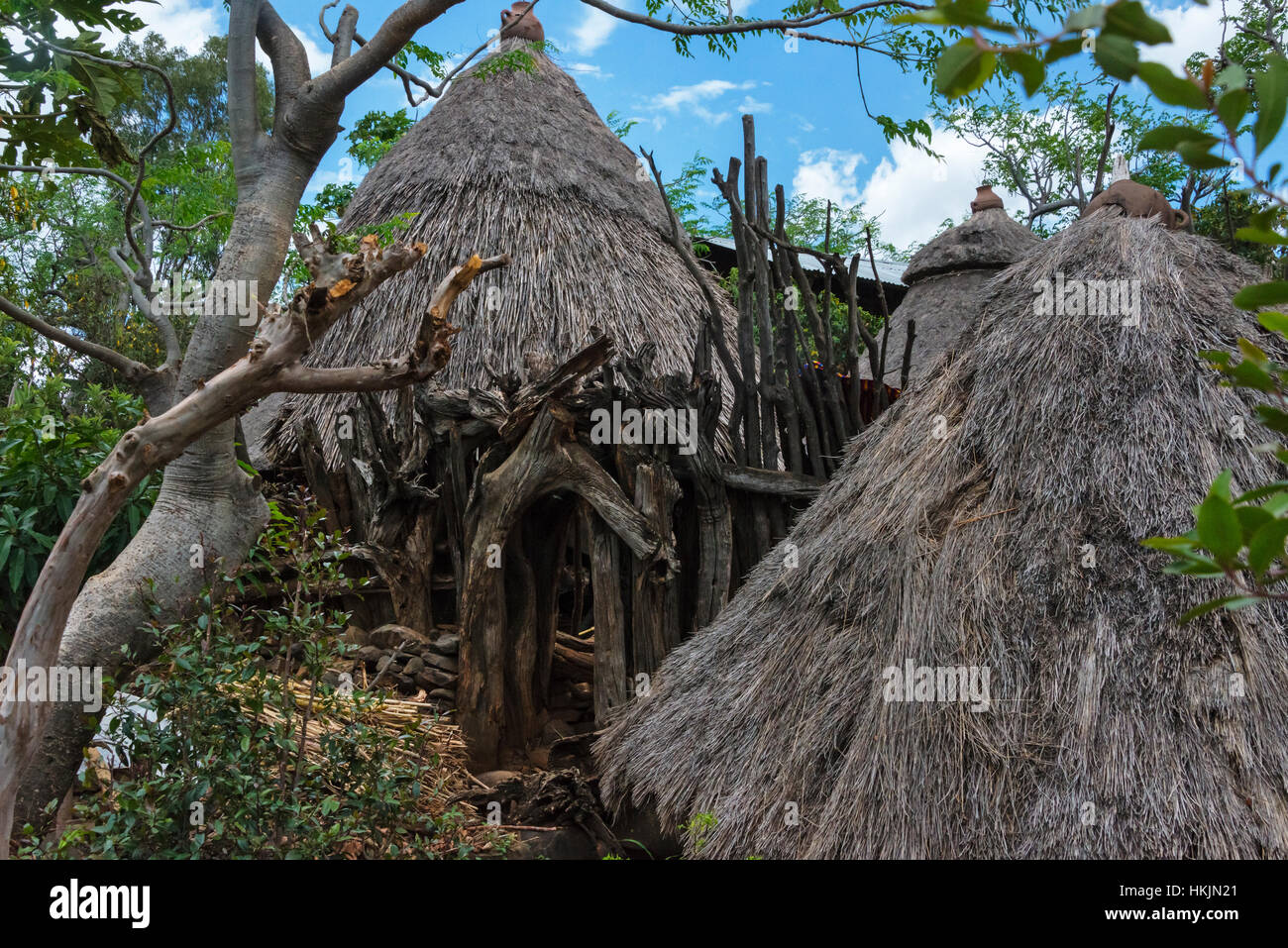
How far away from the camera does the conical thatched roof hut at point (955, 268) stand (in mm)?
11539

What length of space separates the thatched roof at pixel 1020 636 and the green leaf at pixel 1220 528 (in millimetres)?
2455

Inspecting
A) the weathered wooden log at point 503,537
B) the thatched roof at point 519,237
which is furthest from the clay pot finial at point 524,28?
the weathered wooden log at point 503,537

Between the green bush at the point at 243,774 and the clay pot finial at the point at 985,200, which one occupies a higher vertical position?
the clay pot finial at the point at 985,200

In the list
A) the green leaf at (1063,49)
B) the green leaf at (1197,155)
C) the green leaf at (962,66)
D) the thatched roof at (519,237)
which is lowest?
the green leaf at (1197,155)

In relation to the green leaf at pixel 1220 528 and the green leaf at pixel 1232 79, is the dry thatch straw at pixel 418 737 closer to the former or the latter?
the green leaf at pixel 1220 528

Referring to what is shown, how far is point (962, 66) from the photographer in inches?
30.0

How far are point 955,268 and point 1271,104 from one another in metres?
12.0

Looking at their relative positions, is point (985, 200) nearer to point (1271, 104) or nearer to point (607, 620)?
point (607, 620)

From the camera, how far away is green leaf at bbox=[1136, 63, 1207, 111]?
753mm

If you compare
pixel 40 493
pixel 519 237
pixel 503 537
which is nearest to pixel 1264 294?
pixel 503 537

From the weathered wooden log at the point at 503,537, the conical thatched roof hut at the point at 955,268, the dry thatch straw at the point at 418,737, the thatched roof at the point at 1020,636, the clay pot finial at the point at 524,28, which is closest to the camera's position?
the thatched roof at the point at 1020,636

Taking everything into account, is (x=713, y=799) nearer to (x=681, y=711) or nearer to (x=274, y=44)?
(x=681, y=711)

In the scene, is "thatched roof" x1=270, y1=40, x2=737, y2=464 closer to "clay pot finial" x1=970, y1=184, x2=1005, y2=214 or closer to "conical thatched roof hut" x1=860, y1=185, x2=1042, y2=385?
"conical thatched roof hut" x1=860, y1=185, x2=1042, y2=385
